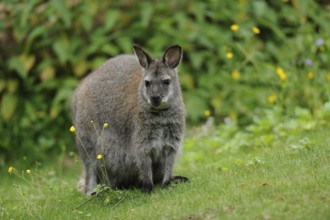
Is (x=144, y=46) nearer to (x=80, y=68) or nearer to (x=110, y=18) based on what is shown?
(x=110, y=18)

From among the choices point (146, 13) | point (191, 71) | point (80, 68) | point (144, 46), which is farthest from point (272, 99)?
point (80, 68)

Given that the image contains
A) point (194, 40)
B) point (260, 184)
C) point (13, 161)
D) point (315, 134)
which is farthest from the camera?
point (194, 40)

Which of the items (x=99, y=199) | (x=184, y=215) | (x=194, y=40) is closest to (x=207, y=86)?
(x=194, y=40)

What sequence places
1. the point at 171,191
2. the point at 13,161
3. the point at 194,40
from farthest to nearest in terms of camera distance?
the point at 194,40 < the point at 13,161 < the point at 171,191

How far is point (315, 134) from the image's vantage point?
8.93 m

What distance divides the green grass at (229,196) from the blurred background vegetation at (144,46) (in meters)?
3.12

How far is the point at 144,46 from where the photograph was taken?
12.8 meters

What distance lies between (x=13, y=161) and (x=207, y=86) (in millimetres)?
4043

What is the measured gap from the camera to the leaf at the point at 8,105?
12289mm

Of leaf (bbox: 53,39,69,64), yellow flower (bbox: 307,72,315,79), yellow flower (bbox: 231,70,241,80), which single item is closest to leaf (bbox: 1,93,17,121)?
leaf (bbox: 53,39,69,64)

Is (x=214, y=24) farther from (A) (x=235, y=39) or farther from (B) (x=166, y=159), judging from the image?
(B) (x=166, y=159)

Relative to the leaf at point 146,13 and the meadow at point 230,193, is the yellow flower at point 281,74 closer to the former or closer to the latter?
the meadow at point 230,193

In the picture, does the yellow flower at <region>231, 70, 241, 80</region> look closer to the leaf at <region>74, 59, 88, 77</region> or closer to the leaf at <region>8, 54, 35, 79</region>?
the leaf at <region>74, 59, 88, 77</region>

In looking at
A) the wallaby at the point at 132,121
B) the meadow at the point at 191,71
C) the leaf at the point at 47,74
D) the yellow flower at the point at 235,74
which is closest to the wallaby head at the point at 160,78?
the wallaby at the point at 132,121
